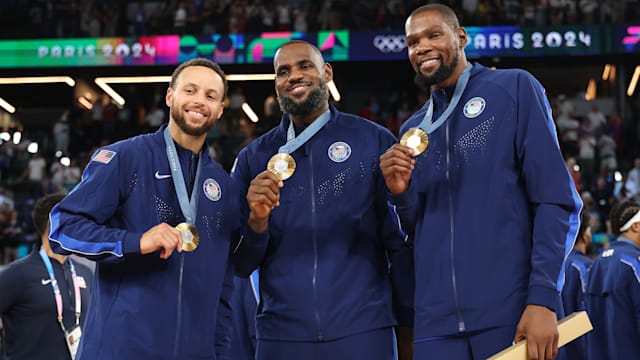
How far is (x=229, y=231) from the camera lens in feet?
12.5

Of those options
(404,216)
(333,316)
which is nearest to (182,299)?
(333,316)

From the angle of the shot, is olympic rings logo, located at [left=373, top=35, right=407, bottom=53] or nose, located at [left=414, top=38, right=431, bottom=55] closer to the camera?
nose, located at [left=414, top=38, right=431, bottom=55]

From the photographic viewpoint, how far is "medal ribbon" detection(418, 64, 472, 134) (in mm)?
3488

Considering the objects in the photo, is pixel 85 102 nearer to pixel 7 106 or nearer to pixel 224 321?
pixel 7 106

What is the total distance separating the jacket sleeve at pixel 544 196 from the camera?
3.13m

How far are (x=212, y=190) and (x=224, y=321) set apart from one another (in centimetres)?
57

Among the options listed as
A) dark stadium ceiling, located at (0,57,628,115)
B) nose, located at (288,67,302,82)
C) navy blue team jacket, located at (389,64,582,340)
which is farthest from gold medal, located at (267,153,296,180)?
dark stadium ceiling, located at (0,57,628,115)

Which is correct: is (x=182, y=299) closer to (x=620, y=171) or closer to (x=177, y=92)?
(x=177, y=92)

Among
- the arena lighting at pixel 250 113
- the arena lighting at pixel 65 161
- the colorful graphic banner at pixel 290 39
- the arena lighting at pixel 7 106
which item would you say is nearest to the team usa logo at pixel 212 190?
the arena lighting at pixel 65 161

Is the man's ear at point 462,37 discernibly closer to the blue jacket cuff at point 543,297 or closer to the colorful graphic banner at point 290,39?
the blue jacket cuff at point 543,297

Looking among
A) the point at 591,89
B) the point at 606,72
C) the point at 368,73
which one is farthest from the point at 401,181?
the point at 591,89

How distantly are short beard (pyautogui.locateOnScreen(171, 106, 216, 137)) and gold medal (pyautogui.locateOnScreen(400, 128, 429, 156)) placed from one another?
2.86ft

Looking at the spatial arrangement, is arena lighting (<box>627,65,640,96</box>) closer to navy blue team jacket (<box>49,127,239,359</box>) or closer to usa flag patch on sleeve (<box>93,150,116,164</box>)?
navy blue team jacket (<box>49,127,239,359</box>)

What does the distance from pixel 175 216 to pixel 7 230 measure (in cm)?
1441
